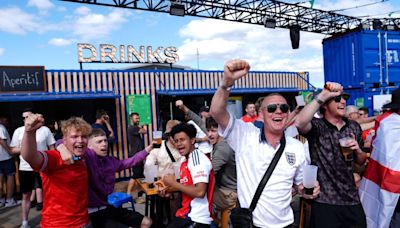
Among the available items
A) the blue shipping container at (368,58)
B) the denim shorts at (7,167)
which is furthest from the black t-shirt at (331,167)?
the blue shipping container at (368,58)

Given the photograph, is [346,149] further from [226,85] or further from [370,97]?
[370,97]

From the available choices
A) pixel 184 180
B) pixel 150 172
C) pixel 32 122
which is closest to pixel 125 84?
pixel 150 172

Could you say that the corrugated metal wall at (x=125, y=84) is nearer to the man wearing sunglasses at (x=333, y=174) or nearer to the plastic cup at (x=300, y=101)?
the plastic cup at (x=300, y=101)

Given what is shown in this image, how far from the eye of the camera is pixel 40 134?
18.3ft

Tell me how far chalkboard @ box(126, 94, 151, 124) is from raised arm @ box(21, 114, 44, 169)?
7198 millimetres

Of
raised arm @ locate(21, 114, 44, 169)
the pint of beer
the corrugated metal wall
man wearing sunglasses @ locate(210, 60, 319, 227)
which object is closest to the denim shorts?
the corrugated metal wall

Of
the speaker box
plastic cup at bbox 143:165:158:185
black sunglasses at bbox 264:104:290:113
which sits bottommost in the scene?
plastic cup at bbox 143:165:158:185

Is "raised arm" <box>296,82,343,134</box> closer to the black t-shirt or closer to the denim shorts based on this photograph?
the black t-shirt

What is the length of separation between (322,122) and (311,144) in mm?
200

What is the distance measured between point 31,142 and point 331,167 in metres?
2.17

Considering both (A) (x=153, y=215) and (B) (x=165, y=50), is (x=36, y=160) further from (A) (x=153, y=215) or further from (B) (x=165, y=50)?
(B) (x=165, y=50)

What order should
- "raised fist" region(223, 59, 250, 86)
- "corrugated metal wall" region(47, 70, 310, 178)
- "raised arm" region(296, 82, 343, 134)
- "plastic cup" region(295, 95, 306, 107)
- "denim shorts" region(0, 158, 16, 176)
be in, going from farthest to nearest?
"corrugated metal wall" region(47, 70, 310, 178) < "denim shorts" region(0, 158, 16, 176) < "plastic cup" region(295, 95, 306, 107) < "raised arm" region(296, 82, 343, 134) < "raised fist" region(223, 59, 250, 86)

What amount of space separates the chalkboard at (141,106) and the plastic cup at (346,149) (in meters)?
7.46

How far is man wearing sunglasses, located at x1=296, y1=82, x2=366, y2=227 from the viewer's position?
2562mm
